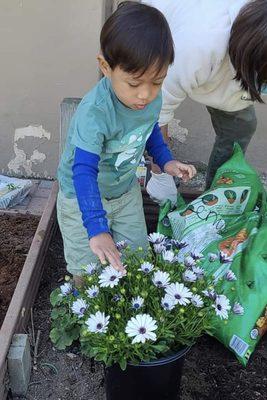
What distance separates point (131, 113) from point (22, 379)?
3.53ft

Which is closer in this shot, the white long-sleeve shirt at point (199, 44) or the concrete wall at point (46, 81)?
the white long-sleeve shirt at point (199, 44)

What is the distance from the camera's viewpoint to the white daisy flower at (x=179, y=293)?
1.75 m

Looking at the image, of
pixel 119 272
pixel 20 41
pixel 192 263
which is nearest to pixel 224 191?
pixel 192 263

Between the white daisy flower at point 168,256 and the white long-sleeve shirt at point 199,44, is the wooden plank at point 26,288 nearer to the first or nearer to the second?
the white daisy flower at point 168,256

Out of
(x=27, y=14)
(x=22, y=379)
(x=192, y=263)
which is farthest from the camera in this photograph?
(x=27, y=14)

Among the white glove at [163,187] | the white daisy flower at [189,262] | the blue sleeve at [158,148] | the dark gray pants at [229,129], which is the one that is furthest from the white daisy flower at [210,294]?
the dark gray pants at [229,129]

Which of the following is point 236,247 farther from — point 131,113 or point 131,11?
point 131,11

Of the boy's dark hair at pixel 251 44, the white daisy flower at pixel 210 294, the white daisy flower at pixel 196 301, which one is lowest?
the white daisy flower at pixel 210 294

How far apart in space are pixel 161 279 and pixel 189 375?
0.69 m

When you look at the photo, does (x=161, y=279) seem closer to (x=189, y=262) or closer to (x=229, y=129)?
(x=189, y=262)

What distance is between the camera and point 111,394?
6.59 ft

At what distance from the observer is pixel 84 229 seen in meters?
2.33

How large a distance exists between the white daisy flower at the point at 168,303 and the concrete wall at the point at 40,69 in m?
1.90

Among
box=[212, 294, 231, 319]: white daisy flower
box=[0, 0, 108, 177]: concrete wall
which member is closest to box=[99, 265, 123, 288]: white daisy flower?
box=[212, 294, 231, 319]: white daisy flower
